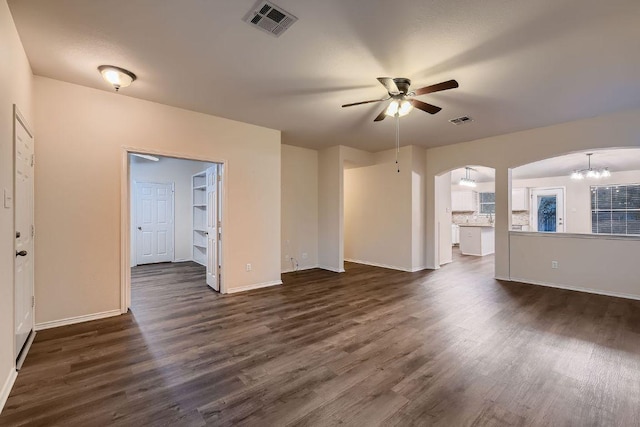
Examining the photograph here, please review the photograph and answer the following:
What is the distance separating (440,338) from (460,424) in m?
1.25

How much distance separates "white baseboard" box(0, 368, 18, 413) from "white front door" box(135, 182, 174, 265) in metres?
5.30

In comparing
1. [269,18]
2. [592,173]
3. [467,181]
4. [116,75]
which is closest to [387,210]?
[467,181]

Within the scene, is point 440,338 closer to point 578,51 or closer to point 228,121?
point 578,51

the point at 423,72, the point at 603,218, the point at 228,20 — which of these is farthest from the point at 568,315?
the point at 603,218

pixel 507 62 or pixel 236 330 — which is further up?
pixel 507 62

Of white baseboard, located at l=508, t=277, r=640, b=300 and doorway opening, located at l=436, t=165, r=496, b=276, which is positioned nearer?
white baseboard, located at l=508, t=277, r=640, b=300

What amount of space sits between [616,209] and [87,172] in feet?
41.7

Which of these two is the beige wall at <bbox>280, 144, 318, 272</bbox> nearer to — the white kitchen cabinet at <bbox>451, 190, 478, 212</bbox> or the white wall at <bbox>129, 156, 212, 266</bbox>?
the white wall at <bbox>129, 156, 212, 266</bbox>

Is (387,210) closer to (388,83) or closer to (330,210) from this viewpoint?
(330,210)

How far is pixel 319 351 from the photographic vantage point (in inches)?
105

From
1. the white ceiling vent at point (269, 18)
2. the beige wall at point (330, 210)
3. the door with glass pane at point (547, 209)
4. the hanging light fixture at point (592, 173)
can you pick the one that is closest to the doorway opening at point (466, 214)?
the door with glass pane at point (547, 209)

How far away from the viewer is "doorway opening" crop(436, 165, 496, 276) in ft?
23.2

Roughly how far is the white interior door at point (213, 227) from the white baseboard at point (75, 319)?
142 centimetres

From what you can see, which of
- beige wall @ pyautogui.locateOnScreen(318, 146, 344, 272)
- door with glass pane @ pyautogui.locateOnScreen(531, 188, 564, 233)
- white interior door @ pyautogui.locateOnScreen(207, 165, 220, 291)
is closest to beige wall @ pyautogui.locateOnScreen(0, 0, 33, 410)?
white interior door @ pyautogui.locateOnScreen(207, 165, 220, 291)
